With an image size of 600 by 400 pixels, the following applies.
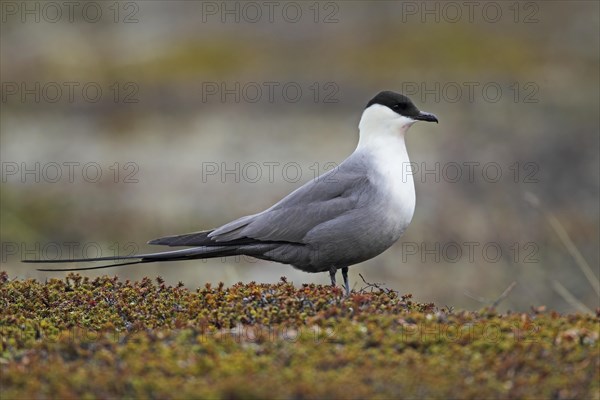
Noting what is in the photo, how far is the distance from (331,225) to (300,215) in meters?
0.33

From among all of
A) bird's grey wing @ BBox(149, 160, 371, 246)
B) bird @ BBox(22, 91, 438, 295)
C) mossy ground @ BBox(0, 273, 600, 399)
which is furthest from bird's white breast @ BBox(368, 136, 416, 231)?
mossy ground @ BBox(0, 273, 600, 399)

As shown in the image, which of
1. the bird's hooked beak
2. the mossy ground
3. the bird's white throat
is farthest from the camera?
the bird's hooked beak

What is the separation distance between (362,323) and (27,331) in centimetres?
206

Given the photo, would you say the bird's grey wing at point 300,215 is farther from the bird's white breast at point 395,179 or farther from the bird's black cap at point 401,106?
the bird's black cap at point 401,106

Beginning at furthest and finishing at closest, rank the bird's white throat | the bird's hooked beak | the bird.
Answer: the bird's hooked beak < the bird's white throat < the bird

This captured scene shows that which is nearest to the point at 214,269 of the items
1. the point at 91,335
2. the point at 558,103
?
the point at 558,103

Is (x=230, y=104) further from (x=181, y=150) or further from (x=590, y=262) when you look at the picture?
(x=590, y=262)

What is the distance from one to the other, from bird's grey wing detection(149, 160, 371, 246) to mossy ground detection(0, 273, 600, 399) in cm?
130

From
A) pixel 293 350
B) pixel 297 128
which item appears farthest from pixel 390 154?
pixel 297 128

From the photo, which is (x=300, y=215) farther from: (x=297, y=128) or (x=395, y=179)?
(x=297, y=128)

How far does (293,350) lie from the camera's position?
4746 mm

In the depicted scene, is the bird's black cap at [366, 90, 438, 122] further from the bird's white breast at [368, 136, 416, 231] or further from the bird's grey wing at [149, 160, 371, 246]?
the bird's grey wing at [149, 160, 371, 246]

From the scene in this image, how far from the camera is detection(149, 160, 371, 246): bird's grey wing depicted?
7.48 m

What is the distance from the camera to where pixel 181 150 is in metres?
18.8
